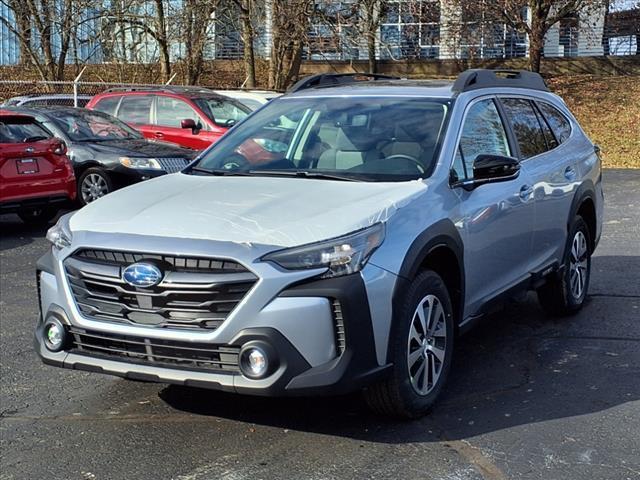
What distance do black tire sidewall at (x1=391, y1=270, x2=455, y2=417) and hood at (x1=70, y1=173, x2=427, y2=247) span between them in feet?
1.35

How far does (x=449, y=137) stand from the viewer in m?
5.22

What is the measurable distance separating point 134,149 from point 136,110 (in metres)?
3.32

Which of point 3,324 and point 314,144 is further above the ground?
point 314,144

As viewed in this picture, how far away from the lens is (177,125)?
1557 cm

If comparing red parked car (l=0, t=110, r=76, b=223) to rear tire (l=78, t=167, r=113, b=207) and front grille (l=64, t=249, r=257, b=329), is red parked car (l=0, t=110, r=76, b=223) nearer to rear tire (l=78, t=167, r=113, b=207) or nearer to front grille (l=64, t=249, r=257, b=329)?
rear tire (l=78, t=167, r=113, b=207)

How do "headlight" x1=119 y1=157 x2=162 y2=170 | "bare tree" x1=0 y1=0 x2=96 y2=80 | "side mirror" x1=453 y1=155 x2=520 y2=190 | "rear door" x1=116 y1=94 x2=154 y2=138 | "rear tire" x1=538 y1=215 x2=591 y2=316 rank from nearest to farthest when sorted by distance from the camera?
"side mirror" x1=453 y1=155 x2=520 y2=190
"rear tire" x1=538 y1=215 x2=591 y2=316
"headlight" x1=119 y1=157 x2=162 y2=170
"rear door" x1=116 y1=94 x2=154 y2=138
"bare tree" x1=0 y1=0 x2=96 y2=80

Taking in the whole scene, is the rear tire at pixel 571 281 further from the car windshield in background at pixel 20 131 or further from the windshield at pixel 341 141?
the car windshield in background at pixel 20 131

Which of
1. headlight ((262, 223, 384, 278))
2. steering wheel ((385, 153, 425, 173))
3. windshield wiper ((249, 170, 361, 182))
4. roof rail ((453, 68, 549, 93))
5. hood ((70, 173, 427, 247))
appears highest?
roof rail ((453, 68, 549, 93))

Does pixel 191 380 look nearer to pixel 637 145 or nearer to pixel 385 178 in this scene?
pixel 385 178

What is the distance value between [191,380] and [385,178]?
5.33 feet

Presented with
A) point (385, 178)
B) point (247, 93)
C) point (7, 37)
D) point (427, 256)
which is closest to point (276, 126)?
point (385, 178)

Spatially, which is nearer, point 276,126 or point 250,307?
point 250,307

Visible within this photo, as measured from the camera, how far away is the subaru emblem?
4062 mm

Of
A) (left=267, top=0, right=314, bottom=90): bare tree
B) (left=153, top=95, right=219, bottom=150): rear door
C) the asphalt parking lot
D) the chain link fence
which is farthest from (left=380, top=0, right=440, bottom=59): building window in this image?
the asphalt parking lot
